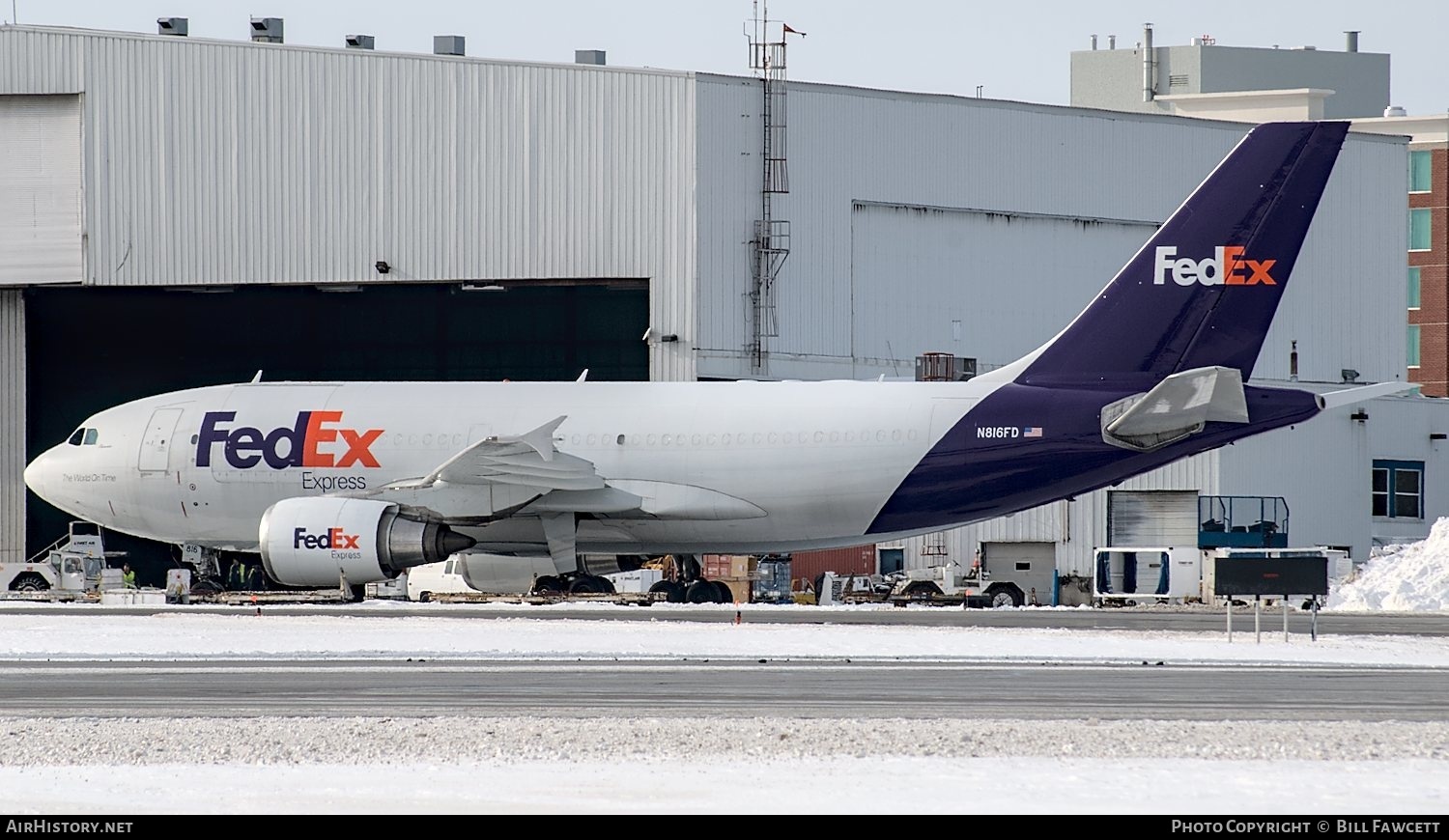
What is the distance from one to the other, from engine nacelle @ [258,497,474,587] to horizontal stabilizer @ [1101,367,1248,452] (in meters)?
12.0

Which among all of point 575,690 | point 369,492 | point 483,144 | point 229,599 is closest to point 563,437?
point 369,492

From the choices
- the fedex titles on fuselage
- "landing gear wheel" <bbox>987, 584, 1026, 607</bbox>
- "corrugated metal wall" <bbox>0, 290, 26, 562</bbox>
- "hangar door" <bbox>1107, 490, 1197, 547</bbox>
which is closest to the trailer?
"landing gear wheel" <bbox>987, 584, 1026, 607</bbox>

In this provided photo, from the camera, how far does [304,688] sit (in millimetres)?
19156

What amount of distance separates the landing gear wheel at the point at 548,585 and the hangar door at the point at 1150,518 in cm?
1614

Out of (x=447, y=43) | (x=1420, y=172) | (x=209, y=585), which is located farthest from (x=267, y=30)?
(x=1420, y=172)

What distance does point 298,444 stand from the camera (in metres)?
36.2

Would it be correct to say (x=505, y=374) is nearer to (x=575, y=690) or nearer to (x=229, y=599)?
(x=229, y=599)

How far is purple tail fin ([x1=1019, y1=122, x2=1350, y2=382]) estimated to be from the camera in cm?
3281

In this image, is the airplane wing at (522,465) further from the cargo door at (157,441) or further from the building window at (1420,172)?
the building window at (1420,172)

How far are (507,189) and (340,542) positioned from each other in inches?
657

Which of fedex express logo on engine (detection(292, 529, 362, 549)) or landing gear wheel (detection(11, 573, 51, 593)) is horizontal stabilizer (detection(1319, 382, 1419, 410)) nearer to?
fedex express logo on engine (detection(292, 529, 362, 549))

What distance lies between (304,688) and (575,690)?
2.68 m

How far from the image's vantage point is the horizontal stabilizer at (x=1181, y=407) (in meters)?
31.6

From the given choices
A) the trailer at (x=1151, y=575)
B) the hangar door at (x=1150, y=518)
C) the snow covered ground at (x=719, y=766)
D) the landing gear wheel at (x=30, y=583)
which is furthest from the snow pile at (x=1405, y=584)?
the landing gear wheel at (x=30, y=583)
